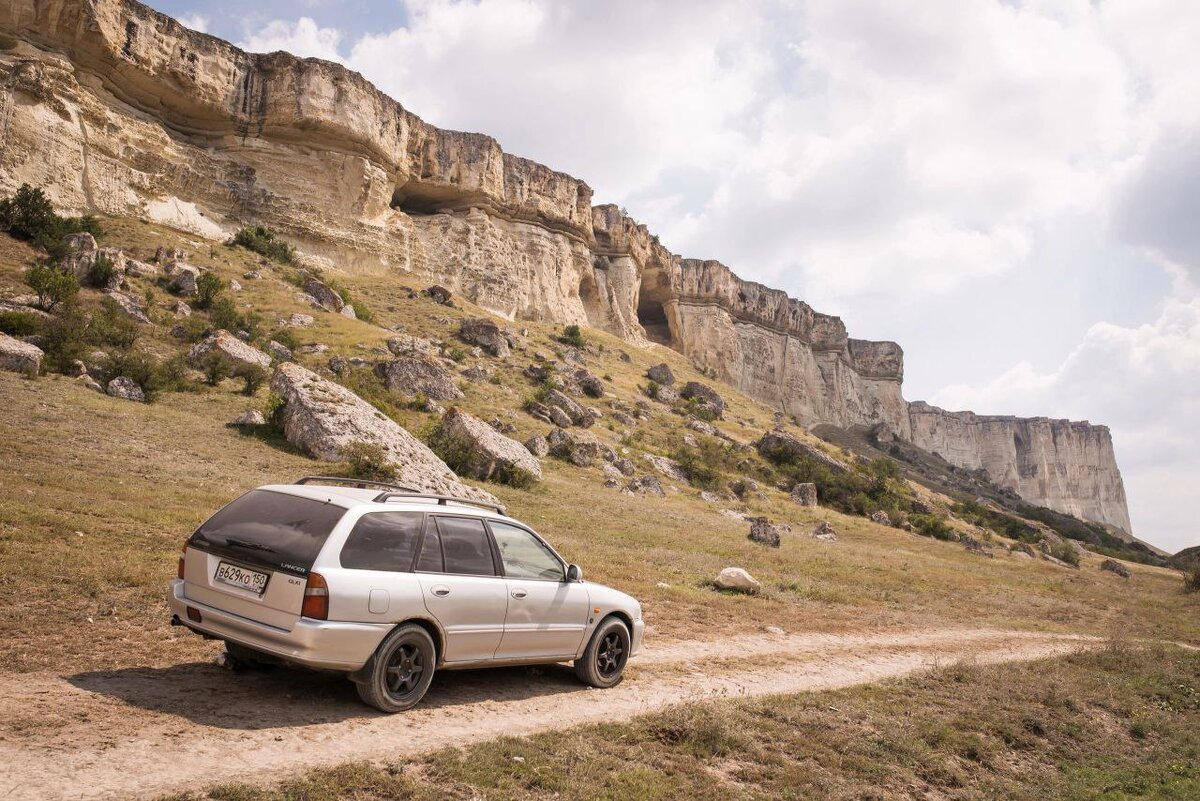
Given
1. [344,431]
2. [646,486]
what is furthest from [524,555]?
[646,486]

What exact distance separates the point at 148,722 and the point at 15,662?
1.61m

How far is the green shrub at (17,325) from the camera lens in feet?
70.5

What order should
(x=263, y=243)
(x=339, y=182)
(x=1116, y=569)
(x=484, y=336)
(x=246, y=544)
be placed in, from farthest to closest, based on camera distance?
(x=339, y=182) < (x=263, y=243) < (x=484, y=336) < (x=1116, y=569) < (x=246, y=544)

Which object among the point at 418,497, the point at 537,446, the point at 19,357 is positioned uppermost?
the point at 19,357

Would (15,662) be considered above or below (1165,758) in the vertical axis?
above

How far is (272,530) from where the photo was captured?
513cm

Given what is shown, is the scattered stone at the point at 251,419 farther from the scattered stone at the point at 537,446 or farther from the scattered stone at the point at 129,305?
the scattered stone at the point at 129,305

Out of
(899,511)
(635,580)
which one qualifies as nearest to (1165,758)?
(635,580)

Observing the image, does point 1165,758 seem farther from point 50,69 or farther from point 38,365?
point 50,69

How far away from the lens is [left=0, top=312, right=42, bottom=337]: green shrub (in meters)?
21.5

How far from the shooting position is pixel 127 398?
20.0 meters

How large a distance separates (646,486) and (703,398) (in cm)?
2720

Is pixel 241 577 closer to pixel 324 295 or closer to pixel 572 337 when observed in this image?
pixel 324 295

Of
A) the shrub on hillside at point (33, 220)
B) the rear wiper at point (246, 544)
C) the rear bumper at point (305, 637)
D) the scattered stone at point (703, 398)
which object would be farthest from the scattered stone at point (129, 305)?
the scattered stone at point (703, 398)
